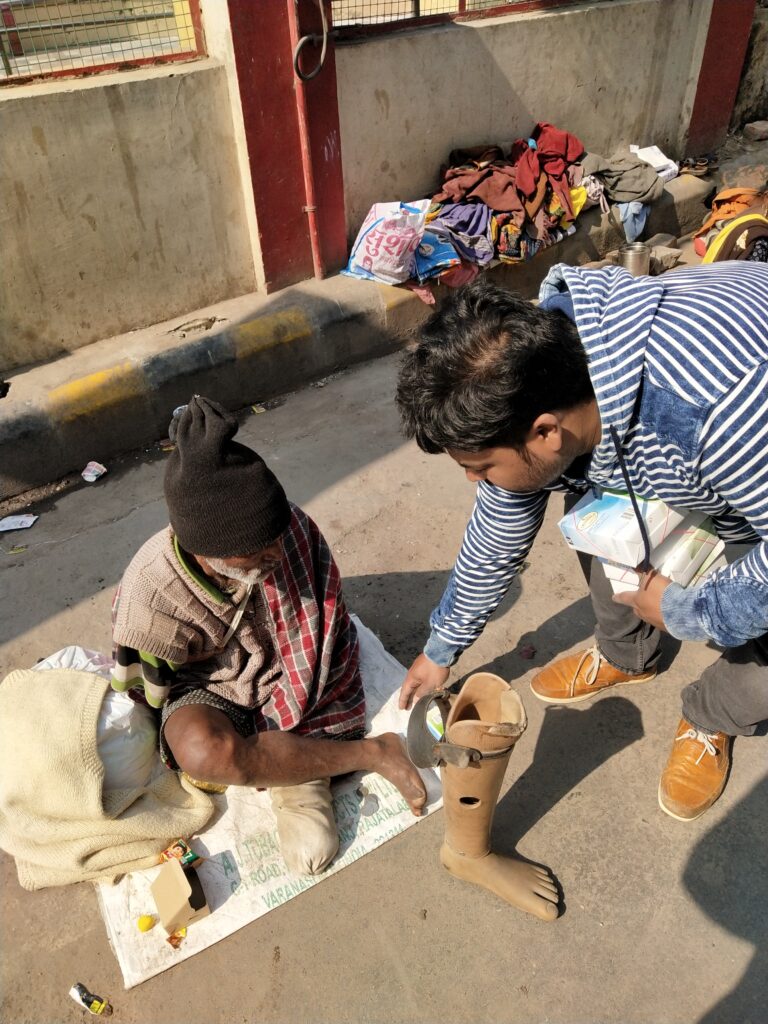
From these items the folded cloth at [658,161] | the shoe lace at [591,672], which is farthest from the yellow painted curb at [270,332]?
the folded cloth at [658,161]

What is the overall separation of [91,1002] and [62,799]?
18.6 inches

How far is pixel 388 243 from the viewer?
14.3 ft

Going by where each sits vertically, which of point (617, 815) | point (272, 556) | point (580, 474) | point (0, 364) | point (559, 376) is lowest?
point (617, 815)

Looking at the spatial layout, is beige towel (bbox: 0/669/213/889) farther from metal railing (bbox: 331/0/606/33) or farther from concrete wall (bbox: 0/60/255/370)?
metal railing (bbox: 331/0/606/33)

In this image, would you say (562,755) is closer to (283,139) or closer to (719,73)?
(283,139)

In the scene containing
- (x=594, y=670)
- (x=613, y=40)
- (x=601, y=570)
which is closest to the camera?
(x=601, y=570)

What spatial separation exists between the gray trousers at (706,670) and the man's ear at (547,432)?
723mm

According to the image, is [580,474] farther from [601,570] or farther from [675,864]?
[675,864]

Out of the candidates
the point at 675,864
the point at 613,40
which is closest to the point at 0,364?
the point at 675,864

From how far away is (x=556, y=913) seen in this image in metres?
1.87

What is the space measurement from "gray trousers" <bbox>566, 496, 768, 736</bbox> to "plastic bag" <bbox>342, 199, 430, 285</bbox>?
2.71 meters

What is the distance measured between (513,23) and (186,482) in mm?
4798

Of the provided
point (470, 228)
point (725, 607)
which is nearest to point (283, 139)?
point (470, 228)

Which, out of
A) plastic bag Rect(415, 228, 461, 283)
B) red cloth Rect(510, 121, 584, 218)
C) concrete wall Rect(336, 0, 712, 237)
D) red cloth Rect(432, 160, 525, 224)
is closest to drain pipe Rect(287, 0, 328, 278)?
concrete wall Rect(336, 0, 712, 237)
